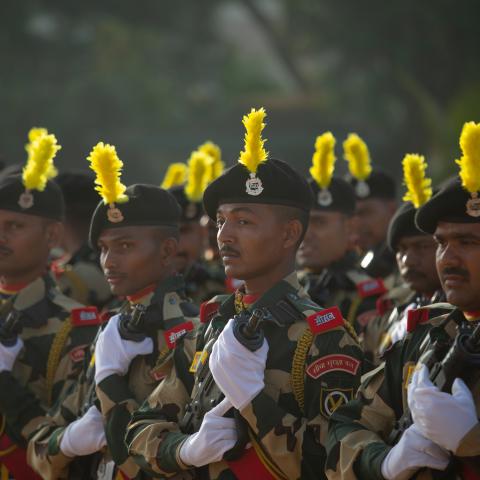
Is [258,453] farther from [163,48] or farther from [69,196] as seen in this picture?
[163,48]

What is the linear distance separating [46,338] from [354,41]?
22033 millimetres

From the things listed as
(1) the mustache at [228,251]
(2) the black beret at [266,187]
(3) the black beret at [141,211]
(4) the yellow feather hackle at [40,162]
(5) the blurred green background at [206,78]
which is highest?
(4) the yellow feather hackle at [40,162]

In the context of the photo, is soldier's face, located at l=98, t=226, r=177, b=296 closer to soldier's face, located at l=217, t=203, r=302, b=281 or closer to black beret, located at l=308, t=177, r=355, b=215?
soldier's face, located at l=217, t=203, r=302, b=281

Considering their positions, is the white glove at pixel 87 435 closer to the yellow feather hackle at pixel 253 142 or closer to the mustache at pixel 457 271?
the yellow feather hackle at pixel 253 142

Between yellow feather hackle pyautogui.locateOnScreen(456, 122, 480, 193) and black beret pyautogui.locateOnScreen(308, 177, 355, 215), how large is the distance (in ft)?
13.5

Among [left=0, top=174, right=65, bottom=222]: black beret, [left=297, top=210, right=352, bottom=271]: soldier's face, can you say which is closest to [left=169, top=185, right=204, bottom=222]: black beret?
[left=297, top=210, right=352, bottom=271]: soldier's face

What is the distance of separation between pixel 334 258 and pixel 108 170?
9.51 feet

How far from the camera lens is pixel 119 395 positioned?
20.6 feet

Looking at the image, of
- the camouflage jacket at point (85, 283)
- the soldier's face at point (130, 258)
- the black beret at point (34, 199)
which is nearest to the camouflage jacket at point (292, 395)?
the soldier's face at point (130, 258)

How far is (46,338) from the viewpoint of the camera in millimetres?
7238

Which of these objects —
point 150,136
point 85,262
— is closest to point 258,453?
point 85,262

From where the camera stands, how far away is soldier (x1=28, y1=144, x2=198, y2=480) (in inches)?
249

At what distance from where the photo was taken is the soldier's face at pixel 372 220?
10.3 meters

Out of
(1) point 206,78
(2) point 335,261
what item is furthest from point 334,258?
(1) point 206,78
